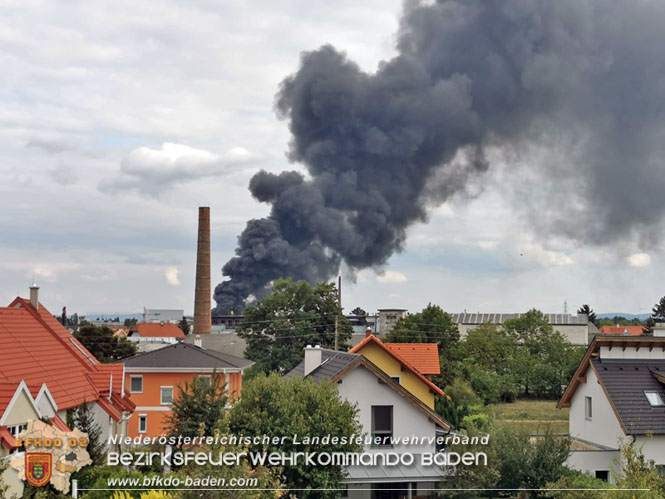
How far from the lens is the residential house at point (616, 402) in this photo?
26453 millimetres

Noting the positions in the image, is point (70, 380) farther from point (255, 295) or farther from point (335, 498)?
point (255, 295)

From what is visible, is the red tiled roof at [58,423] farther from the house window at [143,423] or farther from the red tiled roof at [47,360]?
the house window at [143,423]

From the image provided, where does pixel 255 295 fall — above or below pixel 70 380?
above

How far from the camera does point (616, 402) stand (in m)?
27.3

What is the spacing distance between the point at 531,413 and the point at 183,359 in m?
25.1

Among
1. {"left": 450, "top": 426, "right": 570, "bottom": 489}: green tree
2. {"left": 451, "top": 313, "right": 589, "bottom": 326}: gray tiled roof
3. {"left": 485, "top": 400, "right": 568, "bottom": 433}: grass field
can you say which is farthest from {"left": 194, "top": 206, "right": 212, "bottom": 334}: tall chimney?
{"left": 450, "top": 426, "right": 570, "bottom": 489}: green tree

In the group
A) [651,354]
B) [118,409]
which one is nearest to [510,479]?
[651,354]

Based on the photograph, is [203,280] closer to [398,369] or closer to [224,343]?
[224,343]

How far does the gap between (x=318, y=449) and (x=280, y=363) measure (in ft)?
176

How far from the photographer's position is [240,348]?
89500 mm

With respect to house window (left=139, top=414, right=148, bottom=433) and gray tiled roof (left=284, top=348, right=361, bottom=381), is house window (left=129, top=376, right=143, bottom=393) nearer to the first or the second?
house window (left=139, top=414, right=148, bottom=433)

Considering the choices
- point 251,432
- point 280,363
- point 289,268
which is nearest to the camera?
point 251,432

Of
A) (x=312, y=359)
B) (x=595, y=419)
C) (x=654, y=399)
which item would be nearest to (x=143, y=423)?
(x=312, y=359)

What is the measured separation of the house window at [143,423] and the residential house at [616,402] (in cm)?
2588
